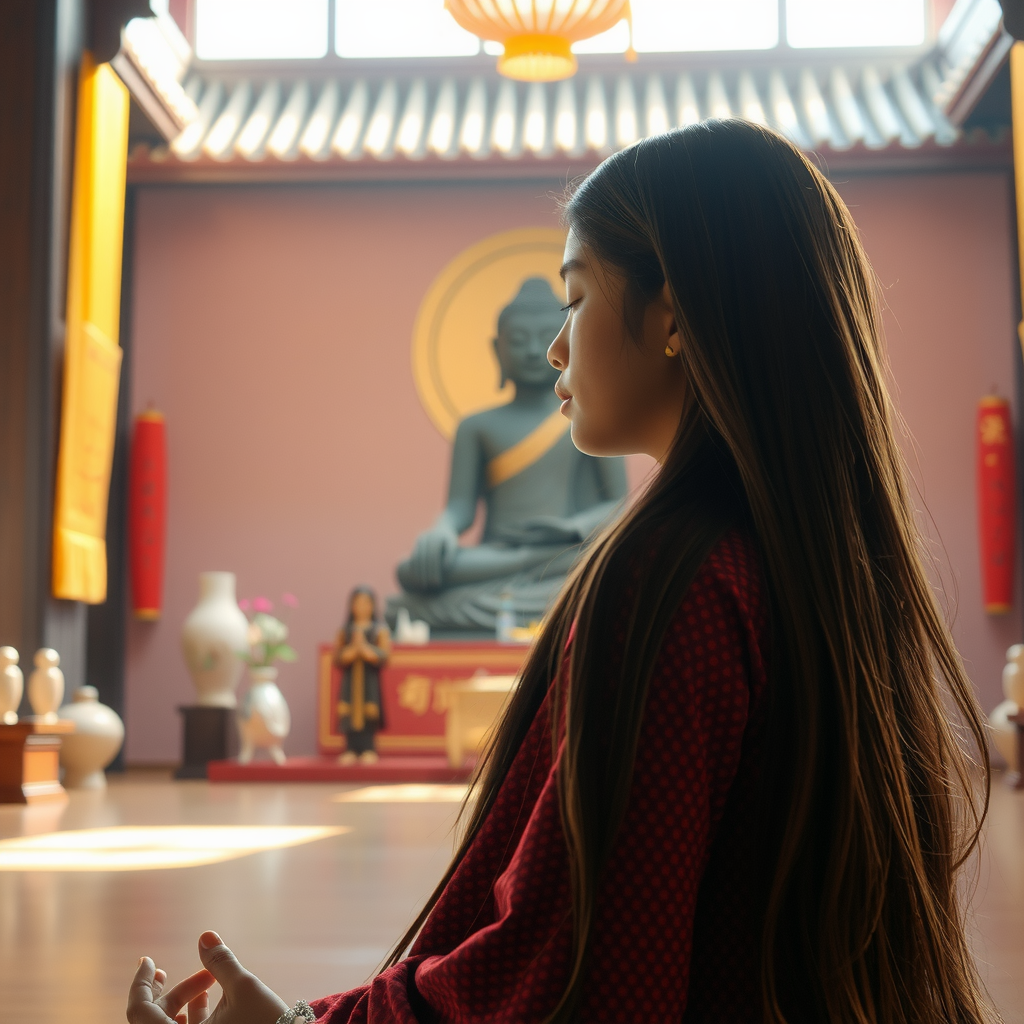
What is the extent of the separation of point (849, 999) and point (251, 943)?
131 cm

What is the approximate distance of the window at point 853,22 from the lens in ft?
25.5

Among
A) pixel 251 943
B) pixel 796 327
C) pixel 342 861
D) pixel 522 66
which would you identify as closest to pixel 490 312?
pixel 522 66

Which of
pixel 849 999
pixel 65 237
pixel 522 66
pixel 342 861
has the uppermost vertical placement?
pixel 522 66

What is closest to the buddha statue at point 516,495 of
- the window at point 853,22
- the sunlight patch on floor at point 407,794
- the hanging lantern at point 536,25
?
the sunlight patch on floor at point 407,794

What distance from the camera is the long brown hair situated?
2.28 feet

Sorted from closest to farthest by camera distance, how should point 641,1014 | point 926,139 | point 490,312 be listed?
point 641,1014 → point 926,139 → point 490,312

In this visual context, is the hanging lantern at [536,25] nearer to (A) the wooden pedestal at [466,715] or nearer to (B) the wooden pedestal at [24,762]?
(A) the wooden pedestal at [466,715]

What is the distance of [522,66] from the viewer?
4992mm

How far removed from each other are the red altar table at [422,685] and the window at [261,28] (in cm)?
422

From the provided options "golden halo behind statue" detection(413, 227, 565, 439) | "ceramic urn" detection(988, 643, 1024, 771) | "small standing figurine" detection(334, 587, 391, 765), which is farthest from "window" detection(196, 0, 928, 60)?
"ceramic urn" detection(988, 643, 1024, 771)

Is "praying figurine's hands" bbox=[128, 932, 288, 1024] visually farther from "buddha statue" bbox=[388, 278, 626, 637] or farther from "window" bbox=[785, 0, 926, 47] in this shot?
"window" bbox=[785, 0, 926, 47]

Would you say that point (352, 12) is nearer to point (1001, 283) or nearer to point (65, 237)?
point (65, 237)

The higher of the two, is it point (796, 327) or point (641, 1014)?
point (796, 327)

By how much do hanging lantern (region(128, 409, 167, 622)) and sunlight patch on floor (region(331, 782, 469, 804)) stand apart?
274cm
